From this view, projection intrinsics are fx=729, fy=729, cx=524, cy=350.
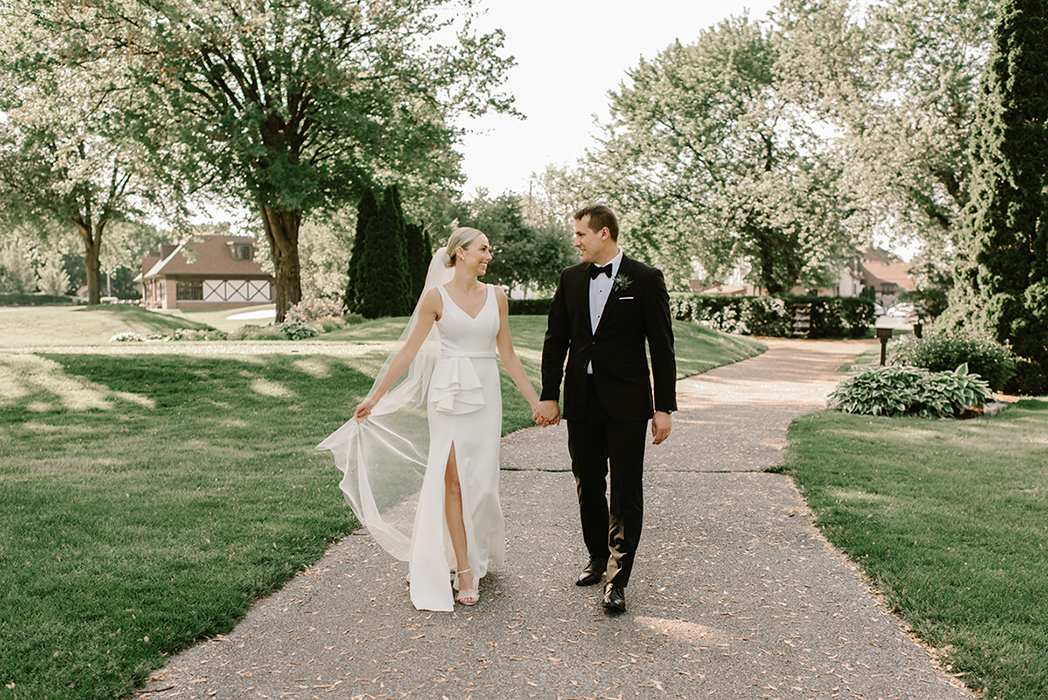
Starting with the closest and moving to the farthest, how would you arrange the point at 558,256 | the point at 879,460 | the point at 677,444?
1. the point at 879,460
2. the point at 677,444
3. the point at 558,256

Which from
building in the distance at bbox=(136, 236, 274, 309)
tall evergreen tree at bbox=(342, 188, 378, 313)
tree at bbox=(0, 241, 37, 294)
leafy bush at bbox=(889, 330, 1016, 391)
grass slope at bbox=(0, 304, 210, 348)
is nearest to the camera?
leafy bush at bbox=(889, 330, 1016, 391)

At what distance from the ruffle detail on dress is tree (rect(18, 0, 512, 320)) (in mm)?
18987

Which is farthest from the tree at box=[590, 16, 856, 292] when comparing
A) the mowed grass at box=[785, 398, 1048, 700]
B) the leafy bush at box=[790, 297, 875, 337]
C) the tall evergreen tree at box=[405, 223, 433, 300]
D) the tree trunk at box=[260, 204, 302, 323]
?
the mowed grass at box=[785, 398, 1048, 700]

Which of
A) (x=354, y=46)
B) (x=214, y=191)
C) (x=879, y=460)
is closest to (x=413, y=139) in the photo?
(x=354, y=46)

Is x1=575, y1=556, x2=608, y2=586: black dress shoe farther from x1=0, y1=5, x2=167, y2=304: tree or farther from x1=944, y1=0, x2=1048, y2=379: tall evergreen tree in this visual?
x1=0, y1=5, x2=167, y2=304: tree

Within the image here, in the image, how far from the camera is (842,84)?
26.2m

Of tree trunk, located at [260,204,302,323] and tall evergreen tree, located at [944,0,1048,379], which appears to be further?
tree trunk, located at [260,204,302,323]

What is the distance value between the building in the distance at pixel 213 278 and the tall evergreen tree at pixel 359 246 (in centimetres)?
3545

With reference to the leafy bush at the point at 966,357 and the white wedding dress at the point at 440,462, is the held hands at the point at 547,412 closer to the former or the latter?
the white wedding dress at the point at 440,462

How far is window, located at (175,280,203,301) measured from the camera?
5653 cm

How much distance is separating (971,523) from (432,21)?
23358 mm

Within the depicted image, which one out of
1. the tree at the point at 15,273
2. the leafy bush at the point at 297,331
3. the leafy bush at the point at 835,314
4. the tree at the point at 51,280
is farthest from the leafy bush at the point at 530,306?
the tree at the point at 15,273

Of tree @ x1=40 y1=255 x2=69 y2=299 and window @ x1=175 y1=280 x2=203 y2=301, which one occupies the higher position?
tree @ x1=40 y1=255 x2=69 y2=299

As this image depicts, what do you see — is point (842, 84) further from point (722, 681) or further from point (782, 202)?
point (722, 681)
